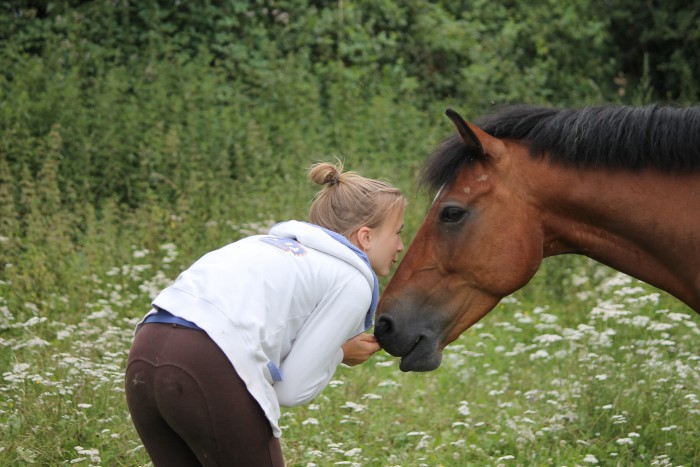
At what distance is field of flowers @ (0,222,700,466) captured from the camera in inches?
159

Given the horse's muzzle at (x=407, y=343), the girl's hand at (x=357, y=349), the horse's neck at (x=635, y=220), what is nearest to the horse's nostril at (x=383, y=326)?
the horse's muzzle at (x=407, y=343)

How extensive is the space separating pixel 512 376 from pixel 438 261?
2.35 meters

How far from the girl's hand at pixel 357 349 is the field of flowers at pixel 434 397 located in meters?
1.07

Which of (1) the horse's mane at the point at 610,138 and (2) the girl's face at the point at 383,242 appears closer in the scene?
(2) the girl's face at the point at 383,242

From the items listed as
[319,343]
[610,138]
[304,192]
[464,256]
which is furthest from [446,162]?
[304,192]

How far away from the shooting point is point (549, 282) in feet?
22.8

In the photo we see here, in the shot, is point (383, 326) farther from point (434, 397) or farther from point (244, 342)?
point (434, 397)

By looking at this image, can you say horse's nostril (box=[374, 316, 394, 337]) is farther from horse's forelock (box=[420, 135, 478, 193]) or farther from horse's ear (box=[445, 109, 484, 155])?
horse's ear (box=[445, 109, 484, 155])

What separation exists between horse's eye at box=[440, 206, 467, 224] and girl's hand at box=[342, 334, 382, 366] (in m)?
0.60

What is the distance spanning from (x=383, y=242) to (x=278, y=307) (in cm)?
51

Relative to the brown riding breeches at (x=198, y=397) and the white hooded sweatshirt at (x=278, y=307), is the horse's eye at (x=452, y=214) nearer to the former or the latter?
the white hooded sweatshirt at (x=278, y=307)

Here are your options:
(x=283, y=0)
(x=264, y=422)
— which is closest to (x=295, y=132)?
(x=283, y=0)

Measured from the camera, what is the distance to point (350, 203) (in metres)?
2.89

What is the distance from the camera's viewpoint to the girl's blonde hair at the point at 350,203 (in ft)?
9.48
